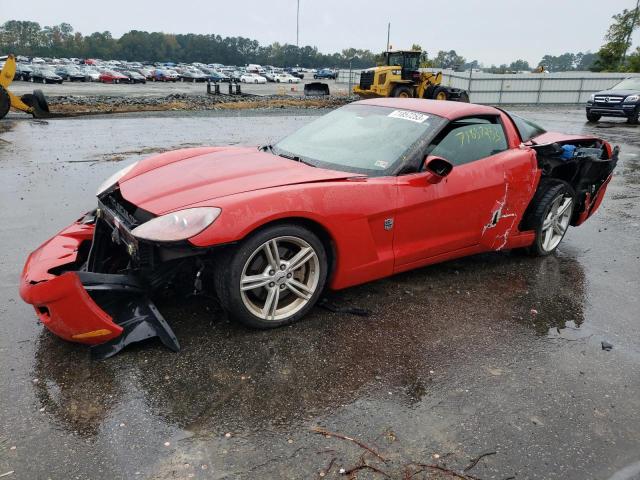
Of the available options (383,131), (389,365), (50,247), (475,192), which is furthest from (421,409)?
(50,247)

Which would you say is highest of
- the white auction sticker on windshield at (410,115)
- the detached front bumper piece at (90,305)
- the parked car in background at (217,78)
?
the parked car in background at (217,78)

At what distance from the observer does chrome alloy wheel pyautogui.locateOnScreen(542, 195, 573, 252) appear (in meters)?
4.85

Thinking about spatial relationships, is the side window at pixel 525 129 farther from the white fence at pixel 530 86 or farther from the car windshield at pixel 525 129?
the white fence at pixel 530 86

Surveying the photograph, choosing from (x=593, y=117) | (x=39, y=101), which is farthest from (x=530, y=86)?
(x=39, y=101)

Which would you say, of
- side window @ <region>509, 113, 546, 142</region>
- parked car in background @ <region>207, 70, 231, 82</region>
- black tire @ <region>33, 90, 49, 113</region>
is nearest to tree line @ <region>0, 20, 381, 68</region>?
parked car in background @ <region>207, 70, 231, 82</region>

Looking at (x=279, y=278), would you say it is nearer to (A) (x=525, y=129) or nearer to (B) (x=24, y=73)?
(A) (x=525, y=129)

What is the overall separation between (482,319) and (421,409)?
126 cm

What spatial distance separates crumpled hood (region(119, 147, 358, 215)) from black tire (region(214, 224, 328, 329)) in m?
0.32

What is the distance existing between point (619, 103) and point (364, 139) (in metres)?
17.8

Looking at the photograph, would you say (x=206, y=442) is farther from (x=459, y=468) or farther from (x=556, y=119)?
(x=556, y=119)

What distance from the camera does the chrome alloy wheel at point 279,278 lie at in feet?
10.5

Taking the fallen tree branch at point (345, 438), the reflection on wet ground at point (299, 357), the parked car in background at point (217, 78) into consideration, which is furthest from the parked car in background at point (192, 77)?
the fallen tree branch at point (345, 438)

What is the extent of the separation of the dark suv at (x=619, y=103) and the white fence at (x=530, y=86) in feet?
27.8

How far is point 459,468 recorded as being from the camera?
90.7 inches
